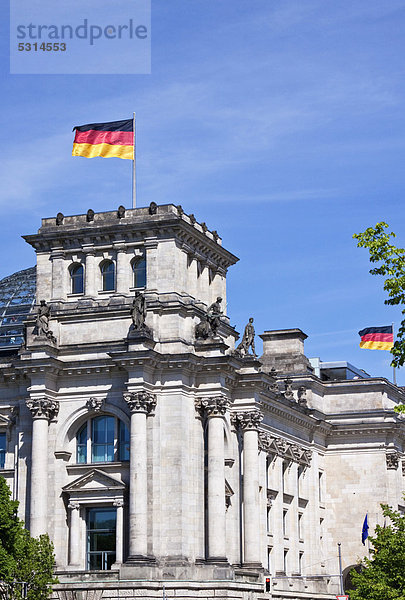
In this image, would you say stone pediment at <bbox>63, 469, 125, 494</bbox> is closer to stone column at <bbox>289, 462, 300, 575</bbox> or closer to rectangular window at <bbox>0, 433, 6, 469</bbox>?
rectangular window at <bbox>0, 433, 6, 469</bbox>

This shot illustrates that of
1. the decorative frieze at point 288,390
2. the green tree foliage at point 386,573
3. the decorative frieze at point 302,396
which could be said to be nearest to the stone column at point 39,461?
the green tree foliage at point 386,573

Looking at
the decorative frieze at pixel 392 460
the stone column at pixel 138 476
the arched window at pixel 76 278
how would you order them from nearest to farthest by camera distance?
the stone column at pixel 138 476 → the arched window at pixel 76 278 → the decorative frieze at pixel 392 460

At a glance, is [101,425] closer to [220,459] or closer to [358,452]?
[220,459]

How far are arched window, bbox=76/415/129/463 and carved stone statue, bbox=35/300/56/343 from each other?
6.33 m

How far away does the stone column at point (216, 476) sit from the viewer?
239ft

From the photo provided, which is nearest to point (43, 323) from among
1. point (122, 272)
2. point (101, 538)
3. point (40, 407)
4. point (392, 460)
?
point (40, 407)

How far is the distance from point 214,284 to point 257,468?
542 inches

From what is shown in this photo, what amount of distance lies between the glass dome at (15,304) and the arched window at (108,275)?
48.8ft

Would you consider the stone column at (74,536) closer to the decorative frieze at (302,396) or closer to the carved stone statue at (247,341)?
the carved stone statue at (247,341)

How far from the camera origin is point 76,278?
7994 centimetres

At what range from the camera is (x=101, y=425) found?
250ft

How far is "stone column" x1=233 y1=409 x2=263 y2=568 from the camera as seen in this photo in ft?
257

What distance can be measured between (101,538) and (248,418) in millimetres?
13465

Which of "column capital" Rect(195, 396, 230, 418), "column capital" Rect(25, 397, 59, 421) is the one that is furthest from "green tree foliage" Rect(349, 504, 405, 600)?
"column capital" Rect(25, 397, 59, 421)
